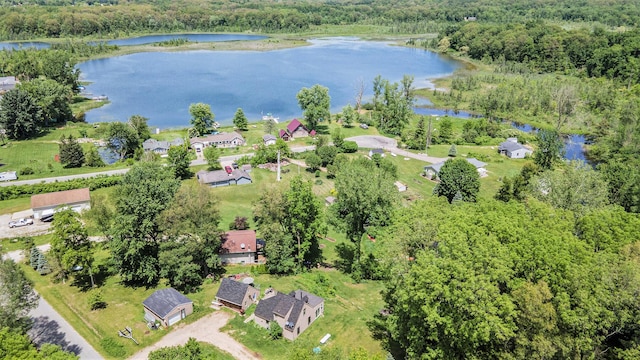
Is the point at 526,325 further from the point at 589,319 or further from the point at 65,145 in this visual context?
the point at 65,145

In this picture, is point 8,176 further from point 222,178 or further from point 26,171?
point 222,178

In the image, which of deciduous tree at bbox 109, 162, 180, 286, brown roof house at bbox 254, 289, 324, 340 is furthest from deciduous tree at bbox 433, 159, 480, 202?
deciduous tree at bbox 109, 162, 180, 286

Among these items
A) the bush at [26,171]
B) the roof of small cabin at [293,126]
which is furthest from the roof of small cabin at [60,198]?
the roof of small cabin at [293,126]

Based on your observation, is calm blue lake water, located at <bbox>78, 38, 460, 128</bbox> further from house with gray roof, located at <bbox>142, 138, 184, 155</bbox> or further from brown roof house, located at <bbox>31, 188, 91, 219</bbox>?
brown roof house, located at <bbox>31, 188, 91, 219</bbox>

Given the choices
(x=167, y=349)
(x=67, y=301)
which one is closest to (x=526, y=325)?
(x=167, y=349)

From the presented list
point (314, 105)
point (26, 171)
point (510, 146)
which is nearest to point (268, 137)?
point (314, 105)

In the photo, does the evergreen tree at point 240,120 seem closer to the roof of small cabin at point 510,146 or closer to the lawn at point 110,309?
the lawn at point 110,309
